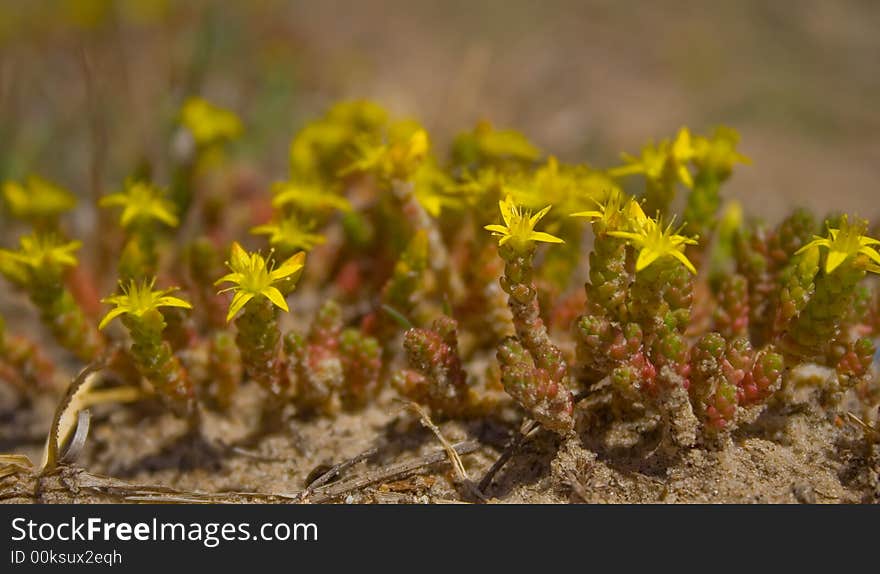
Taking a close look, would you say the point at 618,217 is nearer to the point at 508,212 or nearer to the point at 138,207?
the point at 508,212

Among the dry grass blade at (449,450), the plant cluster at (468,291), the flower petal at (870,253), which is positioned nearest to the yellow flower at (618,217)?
the plant cluster at (468,291)

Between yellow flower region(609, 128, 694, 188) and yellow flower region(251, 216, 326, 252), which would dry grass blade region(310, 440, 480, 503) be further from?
yellow flower region(609, 128, 694, 188)

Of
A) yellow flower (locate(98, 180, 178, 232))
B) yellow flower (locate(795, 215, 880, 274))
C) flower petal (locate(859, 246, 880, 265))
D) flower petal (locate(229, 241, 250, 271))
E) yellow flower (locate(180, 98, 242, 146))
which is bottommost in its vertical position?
flower petal (locate(859, 246, 880, 265))

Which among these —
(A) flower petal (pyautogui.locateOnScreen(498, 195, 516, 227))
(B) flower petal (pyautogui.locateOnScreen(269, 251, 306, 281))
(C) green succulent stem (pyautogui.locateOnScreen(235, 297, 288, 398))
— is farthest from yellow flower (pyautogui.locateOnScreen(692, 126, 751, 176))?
(C) green succulent stem (pyautogui.locateOnScreen(235, 297, 288, 398))
